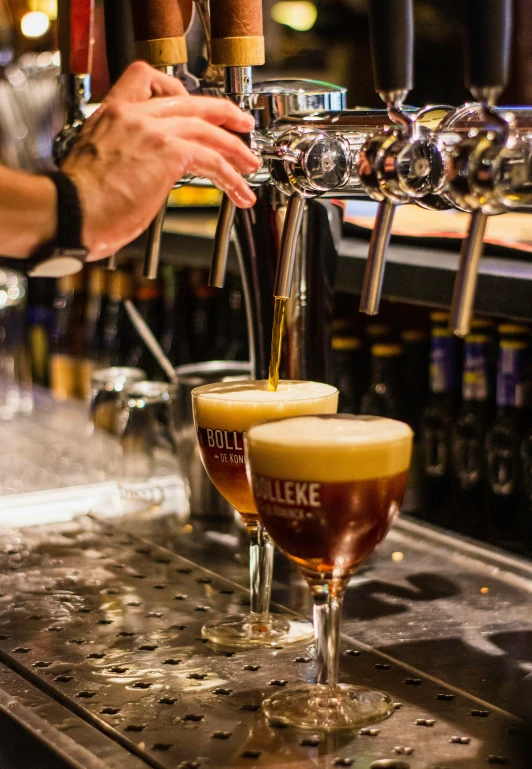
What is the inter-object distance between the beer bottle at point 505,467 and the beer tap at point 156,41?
72 centimetres

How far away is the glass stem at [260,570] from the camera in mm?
1141

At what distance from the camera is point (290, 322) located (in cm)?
129

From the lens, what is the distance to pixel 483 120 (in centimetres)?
80

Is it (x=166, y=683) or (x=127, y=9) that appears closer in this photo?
(x=166, y=683)

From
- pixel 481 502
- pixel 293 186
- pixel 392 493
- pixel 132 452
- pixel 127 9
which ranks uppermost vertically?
pixel 127 9

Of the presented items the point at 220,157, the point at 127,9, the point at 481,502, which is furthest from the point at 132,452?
the point at 220,157

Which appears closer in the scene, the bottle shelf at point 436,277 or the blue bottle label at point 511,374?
the bottle shelf at point 436,277

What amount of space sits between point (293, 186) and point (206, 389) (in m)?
0.25

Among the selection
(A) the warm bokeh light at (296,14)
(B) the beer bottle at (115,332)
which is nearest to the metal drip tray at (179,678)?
(B) the beer bottle at (115,332)

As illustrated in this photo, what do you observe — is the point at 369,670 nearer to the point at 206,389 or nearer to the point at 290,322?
the point at 206,389

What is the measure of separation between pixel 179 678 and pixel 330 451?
0.95 feet

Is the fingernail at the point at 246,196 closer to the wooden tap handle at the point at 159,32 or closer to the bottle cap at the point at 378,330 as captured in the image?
the wooden tap handle at the point at 159,32

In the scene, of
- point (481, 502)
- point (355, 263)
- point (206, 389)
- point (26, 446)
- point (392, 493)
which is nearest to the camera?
point (392, 493)

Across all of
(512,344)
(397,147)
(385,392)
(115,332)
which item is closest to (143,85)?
(397,147)
